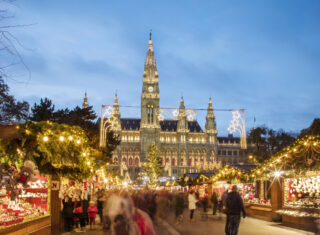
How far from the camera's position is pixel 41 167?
10.5 meters

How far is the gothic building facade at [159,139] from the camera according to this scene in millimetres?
105375

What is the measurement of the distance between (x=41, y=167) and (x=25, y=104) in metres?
21.4

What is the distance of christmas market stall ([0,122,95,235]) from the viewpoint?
29.2 ft

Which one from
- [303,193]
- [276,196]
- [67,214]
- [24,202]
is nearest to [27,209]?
[24,202]

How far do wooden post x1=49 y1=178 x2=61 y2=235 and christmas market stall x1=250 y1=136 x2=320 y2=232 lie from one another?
7806mm

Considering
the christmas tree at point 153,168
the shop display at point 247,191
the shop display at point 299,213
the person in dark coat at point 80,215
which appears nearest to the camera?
the shop display at point 299,213

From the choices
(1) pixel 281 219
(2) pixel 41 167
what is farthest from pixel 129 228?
(1) pixel 281 219

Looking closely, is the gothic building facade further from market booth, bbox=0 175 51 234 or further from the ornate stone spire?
market booth, bbox=0 175 51 234

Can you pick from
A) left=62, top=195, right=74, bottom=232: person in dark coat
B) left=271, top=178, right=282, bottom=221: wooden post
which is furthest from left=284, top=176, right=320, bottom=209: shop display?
left=62, top=195, right=74, bottom=232: person in dark coat

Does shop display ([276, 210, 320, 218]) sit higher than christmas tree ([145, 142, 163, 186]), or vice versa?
christmas tree ([145, 142, 163, 186])

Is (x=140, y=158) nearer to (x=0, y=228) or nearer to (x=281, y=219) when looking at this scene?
(x=281, y=219)

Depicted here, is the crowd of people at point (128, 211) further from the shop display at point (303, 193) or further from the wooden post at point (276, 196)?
the wooden post at point (276, 196)

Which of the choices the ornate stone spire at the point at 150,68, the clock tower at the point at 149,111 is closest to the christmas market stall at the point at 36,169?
the ornate stone spire at the point at 150,68

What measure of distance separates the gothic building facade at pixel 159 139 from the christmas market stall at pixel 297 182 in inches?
3295
